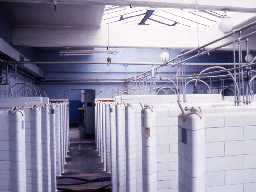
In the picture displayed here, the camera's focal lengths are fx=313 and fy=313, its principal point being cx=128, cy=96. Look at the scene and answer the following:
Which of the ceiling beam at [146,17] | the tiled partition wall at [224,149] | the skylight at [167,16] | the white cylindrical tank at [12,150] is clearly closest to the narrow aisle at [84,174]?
the white cylindrical tank at [12,150]

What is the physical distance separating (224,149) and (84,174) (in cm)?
483

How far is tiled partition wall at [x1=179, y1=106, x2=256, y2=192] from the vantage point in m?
1.93

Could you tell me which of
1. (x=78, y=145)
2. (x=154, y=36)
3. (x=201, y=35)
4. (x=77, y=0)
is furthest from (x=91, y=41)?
(x=78, y=145)

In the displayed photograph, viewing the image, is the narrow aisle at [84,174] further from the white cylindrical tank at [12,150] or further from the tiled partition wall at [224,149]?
the tiled partition wall at [224,149]

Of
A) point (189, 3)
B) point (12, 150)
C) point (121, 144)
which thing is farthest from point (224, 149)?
Result: point (189, 3)

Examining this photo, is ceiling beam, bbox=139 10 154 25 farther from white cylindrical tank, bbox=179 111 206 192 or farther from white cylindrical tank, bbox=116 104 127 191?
white cylindrical tank, bbox=179 111 206 192

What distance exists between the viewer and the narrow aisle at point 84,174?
215 inches

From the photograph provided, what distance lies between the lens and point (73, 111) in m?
15.3

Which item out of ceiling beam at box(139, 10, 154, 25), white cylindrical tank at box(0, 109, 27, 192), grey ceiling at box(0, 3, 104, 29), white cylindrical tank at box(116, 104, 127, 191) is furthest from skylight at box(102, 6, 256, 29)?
white cylindrical tank at box(0, 109, 27, 192)

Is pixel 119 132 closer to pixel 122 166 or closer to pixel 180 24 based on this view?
pixel 122 166

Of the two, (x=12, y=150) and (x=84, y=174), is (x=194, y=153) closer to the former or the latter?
(x=12, y=150)

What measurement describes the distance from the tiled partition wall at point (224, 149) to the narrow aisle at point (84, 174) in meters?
3.64

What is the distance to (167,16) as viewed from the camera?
8.18 meters

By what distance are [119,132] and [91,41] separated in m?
3.68
